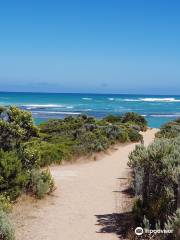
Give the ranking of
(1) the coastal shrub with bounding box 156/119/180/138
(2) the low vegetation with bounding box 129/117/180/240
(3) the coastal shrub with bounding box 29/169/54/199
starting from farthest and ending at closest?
(1) the coastal shrub with bounding box 156/119/180/138 → (3) the coastal shrub with bounding box 29/169/54/199 → (2) the low vegetation with bounding box 129/117/180/240

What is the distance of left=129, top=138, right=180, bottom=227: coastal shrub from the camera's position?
8.16 meters

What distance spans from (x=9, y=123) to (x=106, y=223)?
3.91 metres

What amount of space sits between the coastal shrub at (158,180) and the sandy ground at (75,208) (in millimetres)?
872

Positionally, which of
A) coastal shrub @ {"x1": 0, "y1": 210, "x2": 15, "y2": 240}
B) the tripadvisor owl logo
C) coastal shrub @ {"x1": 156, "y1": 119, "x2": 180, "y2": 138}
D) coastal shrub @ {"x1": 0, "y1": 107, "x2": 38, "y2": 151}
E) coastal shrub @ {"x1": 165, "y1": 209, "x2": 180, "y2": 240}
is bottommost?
the tripadvisor owl logo

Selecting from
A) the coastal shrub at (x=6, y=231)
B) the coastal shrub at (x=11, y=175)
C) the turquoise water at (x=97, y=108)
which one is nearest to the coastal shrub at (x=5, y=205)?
the coastal shrub at (x=11, y=175)

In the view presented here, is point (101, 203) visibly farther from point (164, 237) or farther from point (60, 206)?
point (164, 237)

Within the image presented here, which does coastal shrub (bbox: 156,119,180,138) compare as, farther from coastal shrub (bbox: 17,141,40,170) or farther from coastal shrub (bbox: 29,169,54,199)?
coastal shrub (bbox: 29,169,54,199)

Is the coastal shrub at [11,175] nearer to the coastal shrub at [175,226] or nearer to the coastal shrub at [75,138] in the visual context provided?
the coastal shrub at [175,226]

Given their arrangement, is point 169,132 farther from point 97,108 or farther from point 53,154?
point 97,108

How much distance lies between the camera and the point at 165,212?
26.7ft

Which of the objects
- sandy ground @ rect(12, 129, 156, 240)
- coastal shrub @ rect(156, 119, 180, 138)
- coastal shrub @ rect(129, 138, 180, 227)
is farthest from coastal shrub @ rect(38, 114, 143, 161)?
coastal shrub @ rect(129, 138, 180, 227)

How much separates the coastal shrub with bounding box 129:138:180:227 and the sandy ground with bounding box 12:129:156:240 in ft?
2.86

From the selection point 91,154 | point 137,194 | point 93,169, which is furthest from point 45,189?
point 91,154

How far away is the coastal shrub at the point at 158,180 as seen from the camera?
8.16 meters
